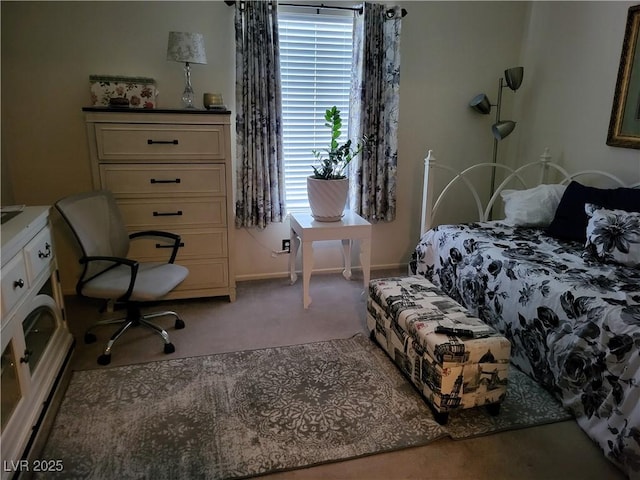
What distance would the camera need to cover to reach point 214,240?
315cm

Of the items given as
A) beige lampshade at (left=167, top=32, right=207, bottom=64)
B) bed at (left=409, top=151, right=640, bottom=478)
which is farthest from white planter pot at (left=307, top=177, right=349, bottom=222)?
beige lampshade at (left=167, top=32, right=207, bottom=64)

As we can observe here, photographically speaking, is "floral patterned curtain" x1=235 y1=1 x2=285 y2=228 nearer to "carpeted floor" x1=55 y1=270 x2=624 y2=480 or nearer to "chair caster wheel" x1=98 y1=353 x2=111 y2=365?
"carpeted floor" x1=55 y1=270 x2=624 y2=480

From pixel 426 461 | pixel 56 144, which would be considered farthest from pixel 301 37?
pixel 426 461

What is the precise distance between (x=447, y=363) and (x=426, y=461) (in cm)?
40

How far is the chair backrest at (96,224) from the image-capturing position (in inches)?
97.8

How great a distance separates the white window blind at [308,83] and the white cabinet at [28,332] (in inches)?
73.2

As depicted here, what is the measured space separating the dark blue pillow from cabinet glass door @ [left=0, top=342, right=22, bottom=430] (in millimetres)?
3044

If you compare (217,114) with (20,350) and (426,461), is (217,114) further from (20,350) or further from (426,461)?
(426,461)

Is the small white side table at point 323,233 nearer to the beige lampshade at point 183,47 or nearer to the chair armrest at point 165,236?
the chair armrest at point 165,236

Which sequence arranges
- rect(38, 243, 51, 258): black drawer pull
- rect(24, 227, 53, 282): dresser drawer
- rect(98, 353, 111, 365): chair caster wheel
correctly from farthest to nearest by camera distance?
1. rect(98, 353, 111, 365): chair caster wheel
2. rect(38, 243, 51, 258): black drawer pull
3. rect(24, 227, 53, 282): dresser drawer

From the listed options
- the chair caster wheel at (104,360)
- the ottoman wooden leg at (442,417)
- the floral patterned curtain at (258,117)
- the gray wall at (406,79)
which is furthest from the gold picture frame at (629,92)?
the chair caster wheel at (104,360)

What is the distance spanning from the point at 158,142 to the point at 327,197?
1.16m

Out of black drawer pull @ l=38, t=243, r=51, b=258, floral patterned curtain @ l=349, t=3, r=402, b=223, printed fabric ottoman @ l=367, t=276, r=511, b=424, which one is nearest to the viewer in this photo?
printed fabric ottoman @ l=367, t=276, r=511, b=424

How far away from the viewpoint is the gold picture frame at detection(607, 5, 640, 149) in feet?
9.46
